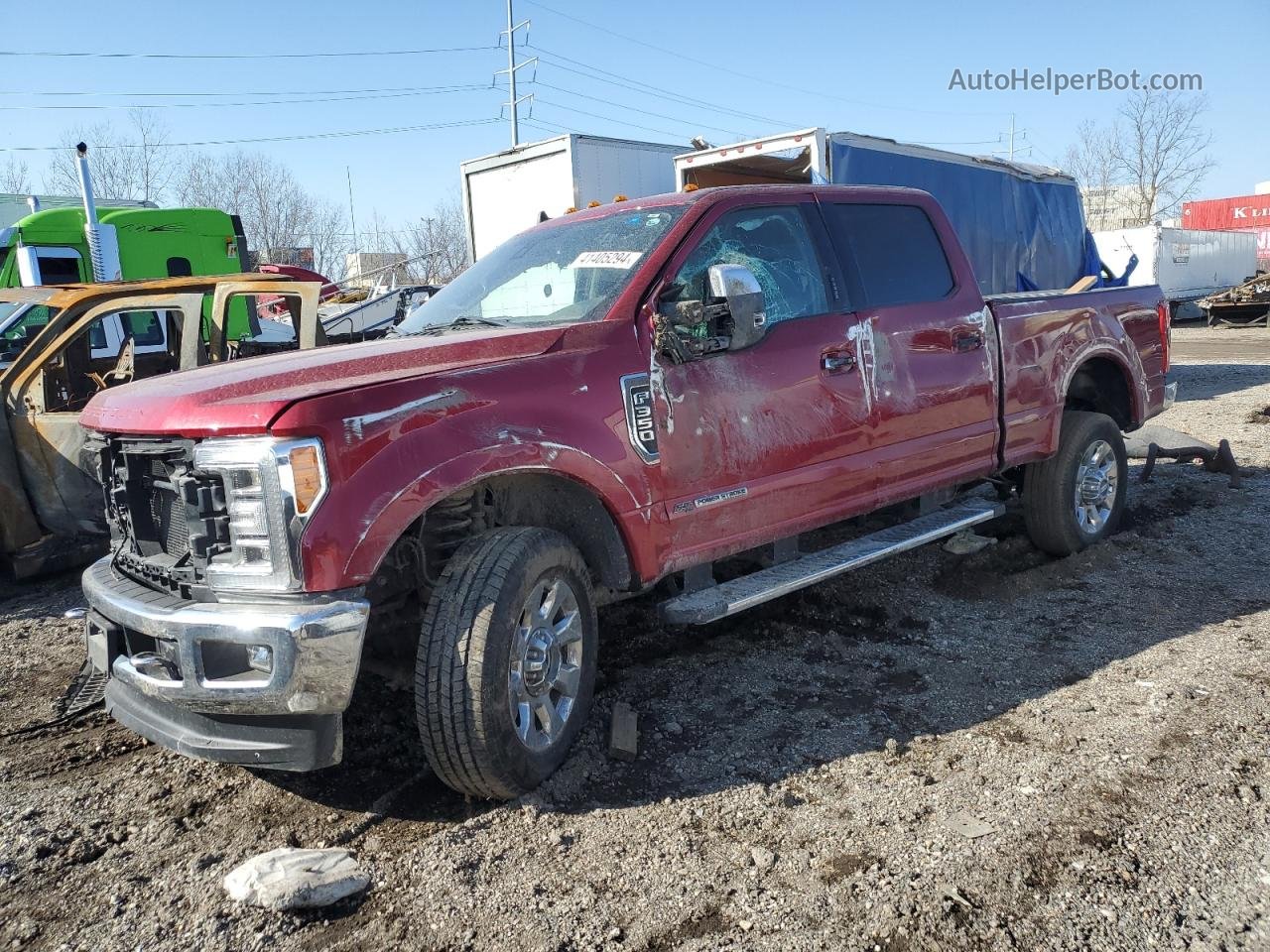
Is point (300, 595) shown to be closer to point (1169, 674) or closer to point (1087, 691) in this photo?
point (1087, 691)

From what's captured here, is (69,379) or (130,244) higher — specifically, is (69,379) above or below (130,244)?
below

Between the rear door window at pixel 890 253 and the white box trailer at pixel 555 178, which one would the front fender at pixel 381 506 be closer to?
the rear door window at pixel 890 253

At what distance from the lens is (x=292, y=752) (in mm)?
2723

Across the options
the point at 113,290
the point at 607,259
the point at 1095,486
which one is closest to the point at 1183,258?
the point at 1095,486

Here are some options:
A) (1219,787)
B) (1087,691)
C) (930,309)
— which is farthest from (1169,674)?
(930,309)

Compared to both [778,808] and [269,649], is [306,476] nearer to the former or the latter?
[269,649]

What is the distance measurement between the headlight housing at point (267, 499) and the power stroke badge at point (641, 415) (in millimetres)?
1132

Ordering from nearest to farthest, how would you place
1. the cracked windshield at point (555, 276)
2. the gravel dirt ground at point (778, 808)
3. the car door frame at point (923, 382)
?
1. the gravel dirt ground at point (778, 808)
2. the cracked windshield at point (555, 276)
3. the car door frame at point (923, 382)

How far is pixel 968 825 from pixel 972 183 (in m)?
11.1

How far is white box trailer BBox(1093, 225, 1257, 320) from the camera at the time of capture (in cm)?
2494

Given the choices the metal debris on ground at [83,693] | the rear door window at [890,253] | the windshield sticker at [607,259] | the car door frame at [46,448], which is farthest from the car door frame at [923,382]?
the car door frame at [46,448]

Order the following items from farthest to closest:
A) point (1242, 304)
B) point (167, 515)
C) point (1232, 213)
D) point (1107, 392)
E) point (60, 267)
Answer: point (1232, 213), point (1242, 304), point (60, 267), point (1107, 392), point (167, 515)

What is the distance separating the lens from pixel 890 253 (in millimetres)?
4539

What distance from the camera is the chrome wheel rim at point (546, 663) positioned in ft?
10.00
